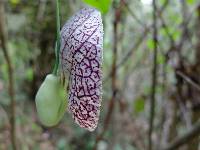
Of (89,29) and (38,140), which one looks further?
(38,140)

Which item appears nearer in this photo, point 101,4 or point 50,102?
point 50,102

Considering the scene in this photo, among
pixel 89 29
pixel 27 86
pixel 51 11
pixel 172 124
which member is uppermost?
pixel 89 29

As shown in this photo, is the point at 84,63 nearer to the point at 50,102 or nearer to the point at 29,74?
the point at 50,102

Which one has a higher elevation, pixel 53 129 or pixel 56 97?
pixel 56 97

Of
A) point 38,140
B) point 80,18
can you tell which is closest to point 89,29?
point 80,18

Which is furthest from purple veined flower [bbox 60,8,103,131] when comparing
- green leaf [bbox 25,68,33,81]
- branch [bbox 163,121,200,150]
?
green leaf [bbox 25,68,33,81]

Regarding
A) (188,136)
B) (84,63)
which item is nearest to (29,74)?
(188,136)

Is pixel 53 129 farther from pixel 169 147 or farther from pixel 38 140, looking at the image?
pixel 169 147
